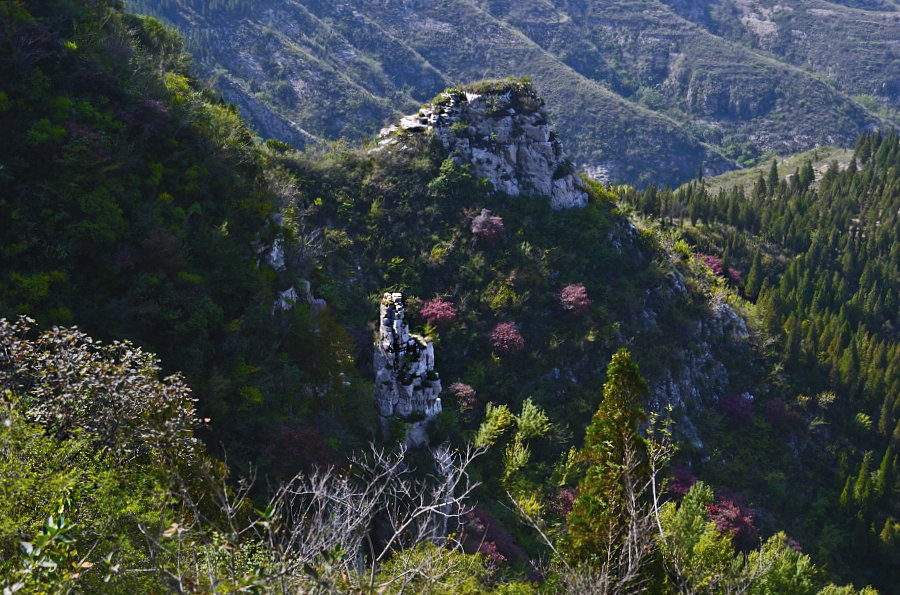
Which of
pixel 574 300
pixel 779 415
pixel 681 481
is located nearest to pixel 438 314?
pixel 574 300

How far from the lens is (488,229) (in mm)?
38156

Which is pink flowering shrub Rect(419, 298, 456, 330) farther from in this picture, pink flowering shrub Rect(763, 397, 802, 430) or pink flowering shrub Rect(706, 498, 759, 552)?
pink flowering shrub Rect(763, 397, 802, 430)

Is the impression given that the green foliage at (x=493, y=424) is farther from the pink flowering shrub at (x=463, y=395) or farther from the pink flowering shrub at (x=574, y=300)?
the pink flowering shrub at (x=574, y=300)

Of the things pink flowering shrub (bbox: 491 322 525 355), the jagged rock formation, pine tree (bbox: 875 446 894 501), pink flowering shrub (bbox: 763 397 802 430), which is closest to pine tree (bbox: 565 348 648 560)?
pink flowering shrub (bbox: 491 322 525 355)

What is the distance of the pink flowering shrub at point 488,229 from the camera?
3816 cm

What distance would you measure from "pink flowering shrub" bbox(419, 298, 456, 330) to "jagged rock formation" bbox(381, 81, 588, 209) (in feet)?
37.1

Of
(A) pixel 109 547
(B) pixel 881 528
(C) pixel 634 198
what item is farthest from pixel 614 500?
(C) pixel 634 198

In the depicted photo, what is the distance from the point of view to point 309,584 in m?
9.81

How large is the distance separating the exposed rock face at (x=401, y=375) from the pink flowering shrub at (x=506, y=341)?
243 inches

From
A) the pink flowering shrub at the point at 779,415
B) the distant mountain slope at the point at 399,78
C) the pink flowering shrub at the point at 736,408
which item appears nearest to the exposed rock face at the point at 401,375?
the pink flowering shrub at the point at 736,408

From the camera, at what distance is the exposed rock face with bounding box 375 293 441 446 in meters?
28.2

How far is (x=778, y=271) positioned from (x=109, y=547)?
272 ft

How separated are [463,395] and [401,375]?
14.0 ft

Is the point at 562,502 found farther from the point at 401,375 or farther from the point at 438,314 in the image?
the point at 438,314
